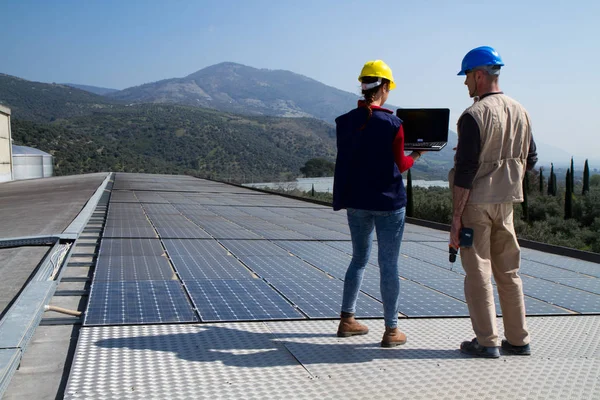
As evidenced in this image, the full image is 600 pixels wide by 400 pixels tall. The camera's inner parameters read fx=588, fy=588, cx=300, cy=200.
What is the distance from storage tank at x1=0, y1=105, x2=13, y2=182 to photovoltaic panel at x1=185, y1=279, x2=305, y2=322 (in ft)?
97.9

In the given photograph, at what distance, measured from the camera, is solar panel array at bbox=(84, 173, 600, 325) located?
4.71 meters

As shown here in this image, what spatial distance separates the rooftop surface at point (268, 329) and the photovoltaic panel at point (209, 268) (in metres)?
0.02

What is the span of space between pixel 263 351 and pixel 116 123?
98.2 m

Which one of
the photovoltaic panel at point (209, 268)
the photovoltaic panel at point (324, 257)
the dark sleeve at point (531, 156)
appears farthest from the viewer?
the photovoltaic panel at point (324, 257)

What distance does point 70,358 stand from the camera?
351cm

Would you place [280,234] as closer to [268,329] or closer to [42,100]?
[268,329]

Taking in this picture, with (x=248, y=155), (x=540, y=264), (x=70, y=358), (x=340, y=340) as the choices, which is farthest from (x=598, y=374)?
(x=248, y=155)

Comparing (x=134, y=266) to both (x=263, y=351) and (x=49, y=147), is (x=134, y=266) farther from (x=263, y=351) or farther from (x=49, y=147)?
(x=49, y=147)

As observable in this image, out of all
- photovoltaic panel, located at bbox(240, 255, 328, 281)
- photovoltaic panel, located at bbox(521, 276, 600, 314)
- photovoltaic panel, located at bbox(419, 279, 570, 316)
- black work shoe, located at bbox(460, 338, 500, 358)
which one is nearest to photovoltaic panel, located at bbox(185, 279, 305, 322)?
photovoltaic panel, located at bbox(240, 255, 328, 281)

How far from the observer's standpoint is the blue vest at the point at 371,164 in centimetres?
387

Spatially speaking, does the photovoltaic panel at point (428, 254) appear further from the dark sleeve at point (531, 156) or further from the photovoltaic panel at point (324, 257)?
the dark sleeve at point (531, 156)

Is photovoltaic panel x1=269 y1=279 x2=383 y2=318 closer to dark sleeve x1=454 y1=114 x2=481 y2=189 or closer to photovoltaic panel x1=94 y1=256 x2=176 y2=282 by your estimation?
photovoltaic panel x1=94 y1=256 x2=176 y2=282

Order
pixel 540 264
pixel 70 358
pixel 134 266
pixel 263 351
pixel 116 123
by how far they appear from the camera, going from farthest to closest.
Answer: pixel 116 123, pixel 540 264, pixel 134 266, pixel 263 351, pixel 70 358

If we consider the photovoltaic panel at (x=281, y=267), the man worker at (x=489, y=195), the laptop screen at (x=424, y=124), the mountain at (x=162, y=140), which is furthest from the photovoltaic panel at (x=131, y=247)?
the mountain at (x=162, y=140)
